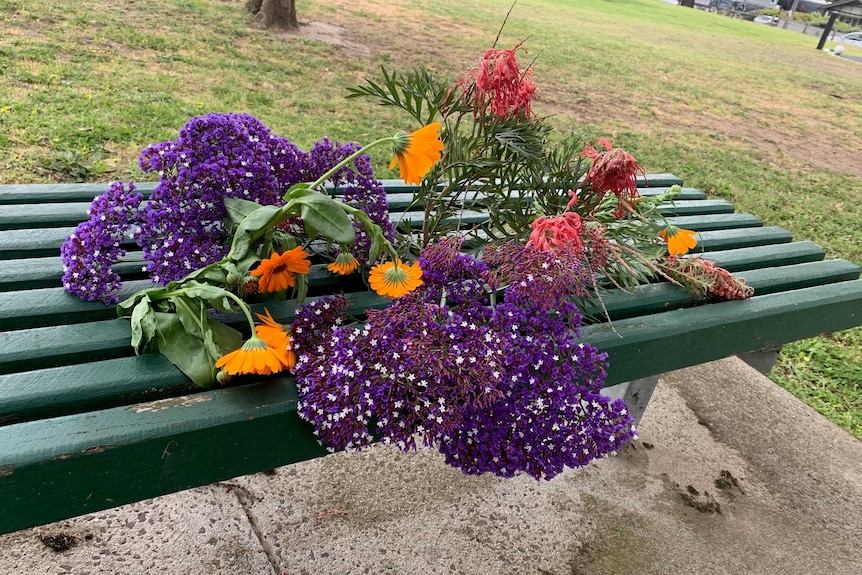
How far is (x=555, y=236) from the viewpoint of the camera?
45.4 inches

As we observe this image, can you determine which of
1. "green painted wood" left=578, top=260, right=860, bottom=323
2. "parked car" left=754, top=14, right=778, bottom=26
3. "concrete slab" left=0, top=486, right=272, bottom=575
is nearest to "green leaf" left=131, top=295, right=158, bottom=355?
"green painted wood" left=578, top=260, right=860, bottom=323

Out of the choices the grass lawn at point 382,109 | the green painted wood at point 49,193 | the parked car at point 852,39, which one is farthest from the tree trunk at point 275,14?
the parked car at point 852,39

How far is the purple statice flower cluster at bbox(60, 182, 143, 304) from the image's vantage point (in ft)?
3.87

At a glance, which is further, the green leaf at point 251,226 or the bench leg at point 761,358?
the bench leg at point 761,358

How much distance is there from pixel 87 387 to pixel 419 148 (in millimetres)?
714

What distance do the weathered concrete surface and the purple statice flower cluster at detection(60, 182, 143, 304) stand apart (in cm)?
96

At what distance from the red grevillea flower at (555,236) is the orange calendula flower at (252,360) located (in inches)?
20.0

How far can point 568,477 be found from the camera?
7.51ft

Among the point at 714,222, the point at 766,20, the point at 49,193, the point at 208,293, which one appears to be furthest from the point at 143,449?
the point at 766,20

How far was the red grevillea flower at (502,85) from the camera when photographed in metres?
1.22

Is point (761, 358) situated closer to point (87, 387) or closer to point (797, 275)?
point (797, 275)

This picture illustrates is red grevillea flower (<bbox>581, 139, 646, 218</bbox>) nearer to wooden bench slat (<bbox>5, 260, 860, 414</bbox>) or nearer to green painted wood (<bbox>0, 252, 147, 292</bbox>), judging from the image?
wooden bench slat (<bbox>5, 260, 860, 414</bbox>)

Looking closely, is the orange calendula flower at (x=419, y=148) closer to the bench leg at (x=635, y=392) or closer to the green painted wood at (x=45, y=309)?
the green painted wood at (x=45, y=309)

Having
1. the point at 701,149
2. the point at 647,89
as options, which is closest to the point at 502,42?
the point at 647,89
